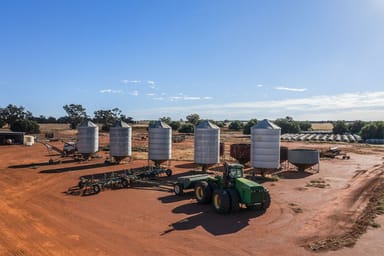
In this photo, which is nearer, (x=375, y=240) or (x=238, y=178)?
(x=375, y=240)

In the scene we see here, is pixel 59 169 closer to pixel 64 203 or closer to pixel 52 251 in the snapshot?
pixel 64 203

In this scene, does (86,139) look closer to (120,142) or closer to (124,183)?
(120,142)

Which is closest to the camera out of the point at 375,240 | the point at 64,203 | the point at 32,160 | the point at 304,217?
the point at 375,240

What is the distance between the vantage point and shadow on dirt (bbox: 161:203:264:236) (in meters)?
15.2

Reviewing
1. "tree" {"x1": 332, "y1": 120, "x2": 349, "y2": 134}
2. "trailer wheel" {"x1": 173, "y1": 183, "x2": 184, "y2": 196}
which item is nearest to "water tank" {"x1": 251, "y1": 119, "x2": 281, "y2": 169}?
"trailer wheel" {"x1": 173, "y1": 183, "x2": 184, "y2": 196}

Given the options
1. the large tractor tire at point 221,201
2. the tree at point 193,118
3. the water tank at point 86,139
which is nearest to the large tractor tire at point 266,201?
the large tractor tire at point 221,201

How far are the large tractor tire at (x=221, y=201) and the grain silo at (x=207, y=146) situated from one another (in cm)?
1407

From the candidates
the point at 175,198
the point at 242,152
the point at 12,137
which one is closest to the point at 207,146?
the point at 242,152

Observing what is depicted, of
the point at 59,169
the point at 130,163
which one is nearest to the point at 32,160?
the point at 59,169

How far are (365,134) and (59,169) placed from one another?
90.6m

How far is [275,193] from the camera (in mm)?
23609

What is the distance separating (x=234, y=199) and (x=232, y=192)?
410 millimetres

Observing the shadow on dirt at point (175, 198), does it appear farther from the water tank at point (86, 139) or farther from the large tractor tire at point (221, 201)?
the water tank at point (86, 139)

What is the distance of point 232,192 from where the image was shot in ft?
57.8
